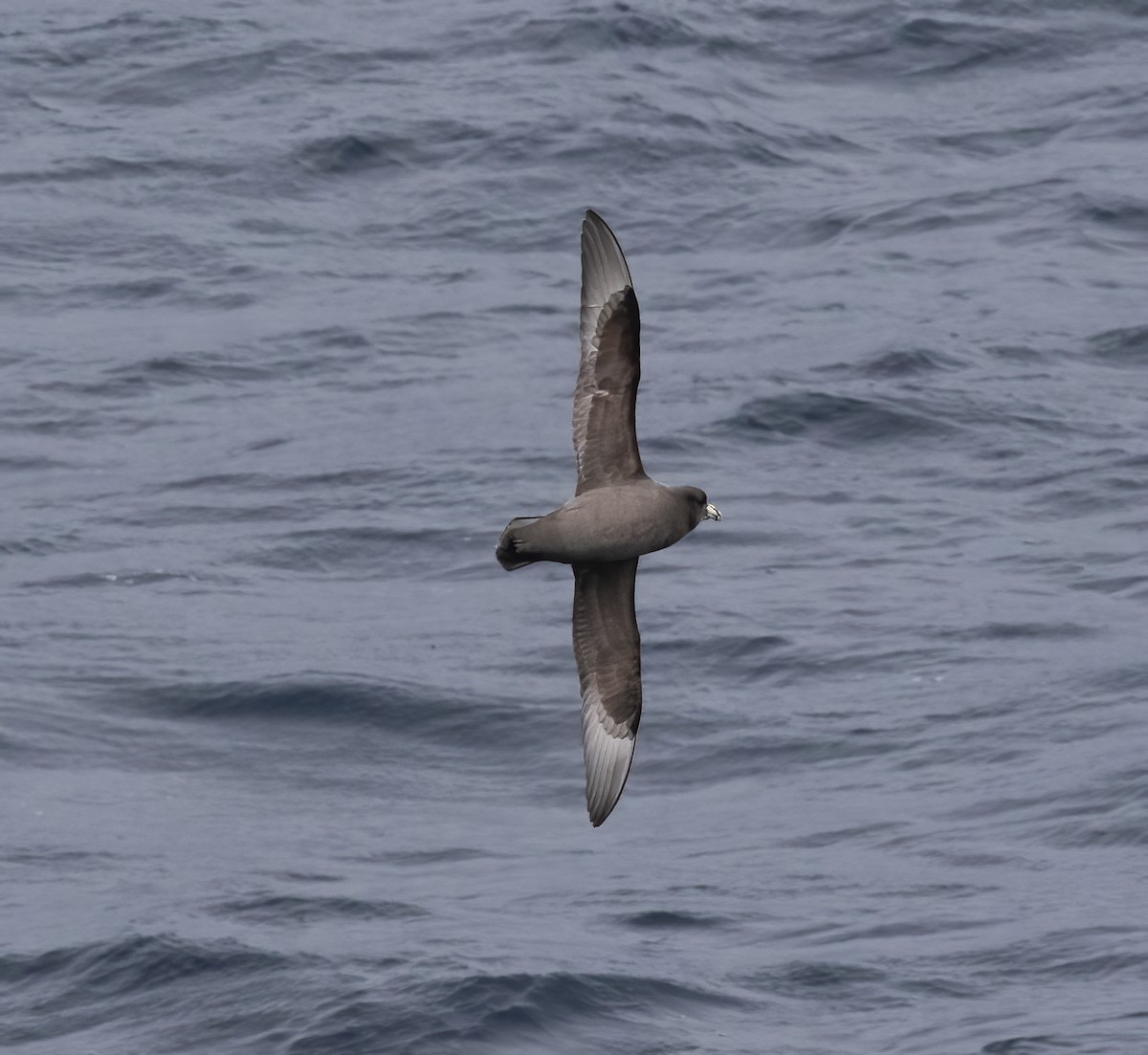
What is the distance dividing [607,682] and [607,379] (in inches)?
76.9

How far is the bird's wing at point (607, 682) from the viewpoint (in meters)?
16.0

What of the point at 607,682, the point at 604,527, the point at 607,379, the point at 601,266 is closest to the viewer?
the point at 604,527

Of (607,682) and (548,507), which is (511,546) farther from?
(548,507)

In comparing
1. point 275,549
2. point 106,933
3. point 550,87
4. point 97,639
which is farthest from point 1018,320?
point 106,933

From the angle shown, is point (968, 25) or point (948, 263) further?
point (968, 25)

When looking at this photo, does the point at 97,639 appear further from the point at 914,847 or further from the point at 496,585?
the point at 914,847

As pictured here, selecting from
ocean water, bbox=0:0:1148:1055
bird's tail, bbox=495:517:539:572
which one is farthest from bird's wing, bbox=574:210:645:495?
ocean water, bbox=0:0:1148:1055

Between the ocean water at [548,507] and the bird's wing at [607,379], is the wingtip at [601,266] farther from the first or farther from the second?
the ocean water at [548,507]

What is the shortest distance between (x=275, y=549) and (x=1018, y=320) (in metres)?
10.5

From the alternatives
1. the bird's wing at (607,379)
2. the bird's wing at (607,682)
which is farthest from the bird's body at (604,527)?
the bird's wing at (607,682)

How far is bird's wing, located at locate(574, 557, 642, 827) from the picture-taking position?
1598cm

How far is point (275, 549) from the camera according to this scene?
3475cm

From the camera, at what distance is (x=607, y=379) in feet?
50.5

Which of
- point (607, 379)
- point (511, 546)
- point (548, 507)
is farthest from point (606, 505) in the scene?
point (548, 507)
